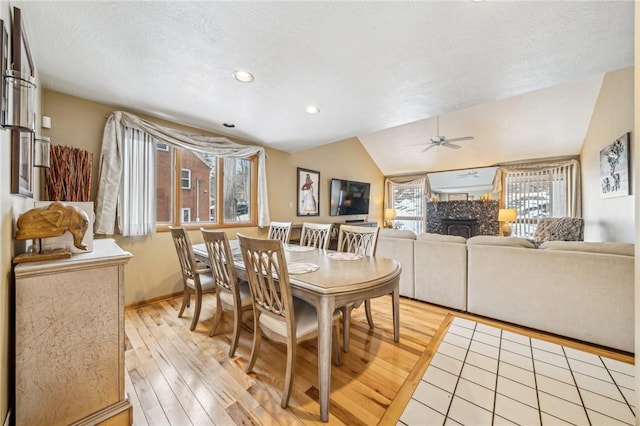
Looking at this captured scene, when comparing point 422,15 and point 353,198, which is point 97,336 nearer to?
point 422,15

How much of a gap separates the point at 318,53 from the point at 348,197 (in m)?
4.54

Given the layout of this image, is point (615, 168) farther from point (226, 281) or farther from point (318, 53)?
point (226, 281)

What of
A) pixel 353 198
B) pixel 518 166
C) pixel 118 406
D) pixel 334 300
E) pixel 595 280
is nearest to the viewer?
pixel 118 406

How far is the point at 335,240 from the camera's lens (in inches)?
190

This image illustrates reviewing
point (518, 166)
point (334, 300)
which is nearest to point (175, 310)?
point (334, 300)

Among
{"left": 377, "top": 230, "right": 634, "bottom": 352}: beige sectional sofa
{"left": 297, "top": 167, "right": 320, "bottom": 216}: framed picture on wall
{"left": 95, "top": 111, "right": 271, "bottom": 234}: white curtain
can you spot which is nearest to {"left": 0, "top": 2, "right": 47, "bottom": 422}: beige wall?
{"left": 95, "top": 111, "right": 271, "bottom": 234}: white curtain

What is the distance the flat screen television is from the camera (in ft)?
A: 19.2

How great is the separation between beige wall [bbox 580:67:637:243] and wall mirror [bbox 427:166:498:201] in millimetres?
1711

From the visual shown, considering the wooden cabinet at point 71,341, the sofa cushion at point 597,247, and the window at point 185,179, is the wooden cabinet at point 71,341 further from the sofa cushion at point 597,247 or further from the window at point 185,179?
the sofa cushion at point 597,247

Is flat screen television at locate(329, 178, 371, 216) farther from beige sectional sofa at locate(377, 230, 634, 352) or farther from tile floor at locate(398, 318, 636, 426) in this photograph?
tile floor at locate(398, 318, 636, 426)

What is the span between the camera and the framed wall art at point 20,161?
113cm

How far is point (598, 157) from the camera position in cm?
385

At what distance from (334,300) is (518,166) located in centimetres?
632

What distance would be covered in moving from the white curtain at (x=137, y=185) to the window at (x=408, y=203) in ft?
20.6
